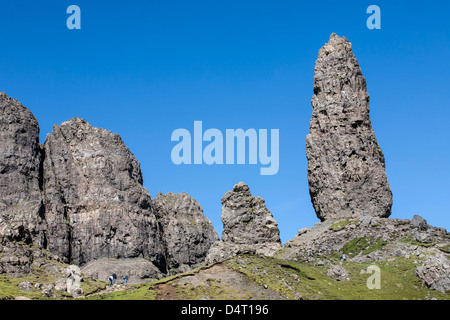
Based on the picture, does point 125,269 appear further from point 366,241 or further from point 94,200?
point 366,241

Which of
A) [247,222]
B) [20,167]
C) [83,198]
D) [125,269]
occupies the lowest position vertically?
[125,269]

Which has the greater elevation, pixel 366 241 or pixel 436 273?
pixel 366 241

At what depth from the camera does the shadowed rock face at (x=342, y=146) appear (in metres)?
106

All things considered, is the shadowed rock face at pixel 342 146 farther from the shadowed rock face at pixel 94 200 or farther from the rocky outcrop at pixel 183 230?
the rocky outcrop at pixel 183 230

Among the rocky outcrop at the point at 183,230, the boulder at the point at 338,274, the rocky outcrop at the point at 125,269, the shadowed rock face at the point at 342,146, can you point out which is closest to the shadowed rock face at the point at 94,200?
the rocky outcrop at the point at 125,269

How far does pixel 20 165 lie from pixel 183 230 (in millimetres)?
41272

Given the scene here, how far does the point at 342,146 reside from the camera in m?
110

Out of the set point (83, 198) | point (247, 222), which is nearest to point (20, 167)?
point (83, 198)

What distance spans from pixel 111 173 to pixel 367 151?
6158 cm

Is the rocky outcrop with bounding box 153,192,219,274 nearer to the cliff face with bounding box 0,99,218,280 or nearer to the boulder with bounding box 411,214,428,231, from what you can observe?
the cliff face with bounding box 0,99,218,280

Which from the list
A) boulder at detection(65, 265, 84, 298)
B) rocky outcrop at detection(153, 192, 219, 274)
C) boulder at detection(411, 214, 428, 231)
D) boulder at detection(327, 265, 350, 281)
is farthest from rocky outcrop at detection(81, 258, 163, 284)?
boulder at detection(327, 265, 350, 281)

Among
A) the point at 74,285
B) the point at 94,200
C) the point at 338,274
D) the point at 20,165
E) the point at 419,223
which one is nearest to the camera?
the point at 74,285

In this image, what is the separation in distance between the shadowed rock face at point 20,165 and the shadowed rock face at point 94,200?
143 inches
